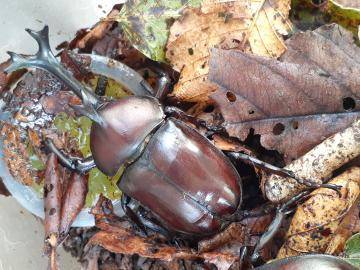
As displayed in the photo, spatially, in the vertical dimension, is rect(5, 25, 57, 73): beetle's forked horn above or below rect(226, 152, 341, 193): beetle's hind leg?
above

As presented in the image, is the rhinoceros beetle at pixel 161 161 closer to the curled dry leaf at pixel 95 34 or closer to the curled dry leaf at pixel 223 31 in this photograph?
the curled dry leaf at pixel 223 31

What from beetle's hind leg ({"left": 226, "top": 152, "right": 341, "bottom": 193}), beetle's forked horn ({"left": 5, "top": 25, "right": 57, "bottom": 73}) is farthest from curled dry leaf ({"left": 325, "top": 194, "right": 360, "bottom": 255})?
beetle's forked horn ({"left": 5, "top": 25, "right": 57, "bottom": 73})

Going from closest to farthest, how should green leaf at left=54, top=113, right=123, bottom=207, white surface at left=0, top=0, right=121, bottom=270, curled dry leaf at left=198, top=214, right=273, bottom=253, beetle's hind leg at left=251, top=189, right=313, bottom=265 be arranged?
beetle's hind leg at left=251, top=189, right=313, bottom=265 < curled dry leaf at left=198, top=214, right=273, bottom=253 < white surface at left=0, top=0, right=121, bottom=270 < green leaf at left=54, top=113, right=123, bottom=207

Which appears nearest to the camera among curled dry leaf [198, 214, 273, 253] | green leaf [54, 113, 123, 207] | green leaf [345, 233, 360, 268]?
green leaf [345, 233, 360, 268]

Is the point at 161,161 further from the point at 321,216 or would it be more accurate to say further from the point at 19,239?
the point at 19,239

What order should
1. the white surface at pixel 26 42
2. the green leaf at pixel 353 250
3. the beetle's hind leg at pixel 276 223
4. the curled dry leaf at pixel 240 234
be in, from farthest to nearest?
the white surface at pixel 26 42, the curled dry leaf at pixel 240 234, the beetle's hind leg at pixel 276 223, the green leaf at pixel 353 250

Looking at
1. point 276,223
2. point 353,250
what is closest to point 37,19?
point 276,223

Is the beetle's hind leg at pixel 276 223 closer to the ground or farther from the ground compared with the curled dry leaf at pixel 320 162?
closer to the ground

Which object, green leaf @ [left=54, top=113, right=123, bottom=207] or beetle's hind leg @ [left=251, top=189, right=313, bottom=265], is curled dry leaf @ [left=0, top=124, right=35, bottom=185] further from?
beetle's hind leg @ [left=251, top=189, right=313, bottom=265]

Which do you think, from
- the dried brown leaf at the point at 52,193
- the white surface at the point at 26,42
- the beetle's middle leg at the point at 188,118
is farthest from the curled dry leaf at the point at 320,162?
the white surface at the point at 26,42
